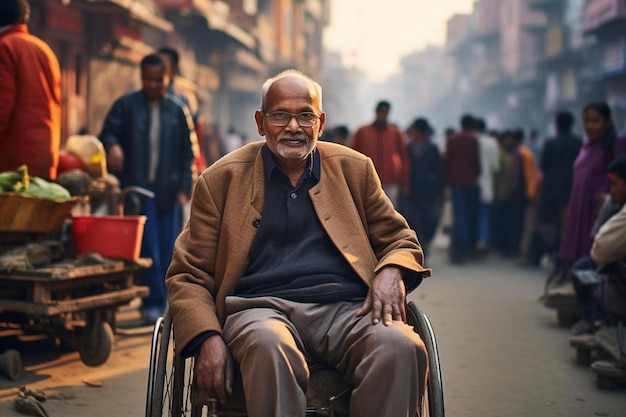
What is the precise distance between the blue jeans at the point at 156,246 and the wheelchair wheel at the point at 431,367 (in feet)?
12.5

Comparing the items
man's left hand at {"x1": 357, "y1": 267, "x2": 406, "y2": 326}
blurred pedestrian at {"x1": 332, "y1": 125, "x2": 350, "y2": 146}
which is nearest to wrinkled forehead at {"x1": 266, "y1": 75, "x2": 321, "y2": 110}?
man's left hand at {"x1": 357, "y1": 267, "x2": 406, "y2": 326}

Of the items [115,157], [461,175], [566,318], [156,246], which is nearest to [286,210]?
[115,157]

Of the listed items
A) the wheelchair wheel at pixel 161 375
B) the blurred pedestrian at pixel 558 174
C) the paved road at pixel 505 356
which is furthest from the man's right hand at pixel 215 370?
the blurred pedestrian at pixel 558 174

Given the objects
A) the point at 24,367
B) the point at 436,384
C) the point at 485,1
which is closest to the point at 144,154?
the point at 24,367

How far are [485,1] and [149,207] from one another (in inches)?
2629

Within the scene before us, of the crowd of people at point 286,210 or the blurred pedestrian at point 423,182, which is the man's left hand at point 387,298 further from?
the blurred pedestrian at point 423,182

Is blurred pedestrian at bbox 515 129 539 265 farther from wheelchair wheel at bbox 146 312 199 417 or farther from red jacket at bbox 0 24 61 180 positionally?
wheelchair wheel at bbox 146 312 199 417

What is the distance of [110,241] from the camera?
5844 mm

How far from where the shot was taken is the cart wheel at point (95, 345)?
18.9 ft

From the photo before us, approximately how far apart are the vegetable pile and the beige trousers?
7.43 feet

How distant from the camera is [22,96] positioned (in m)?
5.73

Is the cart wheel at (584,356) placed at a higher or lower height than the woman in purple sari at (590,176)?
lower

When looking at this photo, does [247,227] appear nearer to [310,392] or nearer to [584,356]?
[310,392]

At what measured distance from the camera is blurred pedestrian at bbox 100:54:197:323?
707cm
